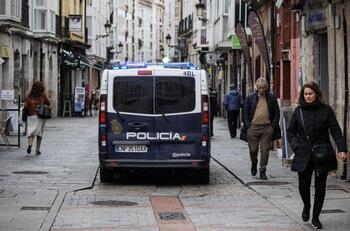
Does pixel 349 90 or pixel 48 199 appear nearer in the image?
pixel 48 199

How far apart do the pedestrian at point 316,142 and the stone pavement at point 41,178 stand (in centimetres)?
322

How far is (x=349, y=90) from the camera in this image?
1415cm

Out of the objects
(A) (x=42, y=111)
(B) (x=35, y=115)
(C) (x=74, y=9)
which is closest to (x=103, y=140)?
(A) (x=42, y=111)

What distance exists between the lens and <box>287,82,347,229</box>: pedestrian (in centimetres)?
962

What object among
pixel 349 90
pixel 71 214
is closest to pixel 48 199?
pixel 71 214

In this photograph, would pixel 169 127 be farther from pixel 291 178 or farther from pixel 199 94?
pixel 291 178

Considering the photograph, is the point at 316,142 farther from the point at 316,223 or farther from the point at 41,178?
the point at 41,178

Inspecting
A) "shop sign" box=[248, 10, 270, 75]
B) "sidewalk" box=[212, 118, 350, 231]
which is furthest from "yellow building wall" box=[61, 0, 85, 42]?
"sidewalk" box=[212, 118, 350, 231]

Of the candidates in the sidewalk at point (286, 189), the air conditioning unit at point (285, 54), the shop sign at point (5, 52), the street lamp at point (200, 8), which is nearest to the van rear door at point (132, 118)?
the sidewalk at point (286, 189)

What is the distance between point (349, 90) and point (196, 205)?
4058 mm

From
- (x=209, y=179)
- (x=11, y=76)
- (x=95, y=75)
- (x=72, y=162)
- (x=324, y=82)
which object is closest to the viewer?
(x=209, y=179)

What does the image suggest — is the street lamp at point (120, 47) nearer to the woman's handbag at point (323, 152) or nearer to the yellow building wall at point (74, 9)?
the yellow building wall at point (74, 9)

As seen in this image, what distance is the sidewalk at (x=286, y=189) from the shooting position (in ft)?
34.1

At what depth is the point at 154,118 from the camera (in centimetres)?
1365
